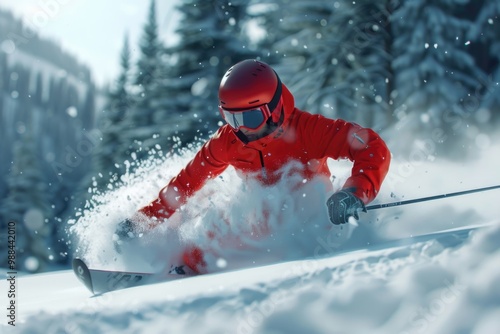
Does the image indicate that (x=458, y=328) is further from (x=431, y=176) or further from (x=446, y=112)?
(x=446, y=112)

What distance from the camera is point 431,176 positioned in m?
6.25

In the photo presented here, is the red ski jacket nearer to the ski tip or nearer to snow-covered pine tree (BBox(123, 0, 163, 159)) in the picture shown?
the ski tip

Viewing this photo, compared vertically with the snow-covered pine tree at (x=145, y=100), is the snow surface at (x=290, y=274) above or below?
above

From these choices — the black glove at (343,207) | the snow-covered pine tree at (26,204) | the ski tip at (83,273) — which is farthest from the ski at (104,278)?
the snow-covered pine tree at (26,204)

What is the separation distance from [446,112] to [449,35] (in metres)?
2.01

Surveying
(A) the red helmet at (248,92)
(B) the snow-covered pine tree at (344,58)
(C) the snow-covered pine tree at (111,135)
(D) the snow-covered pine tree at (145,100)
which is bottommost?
(C) the snow-covered pine tree at (111,135)

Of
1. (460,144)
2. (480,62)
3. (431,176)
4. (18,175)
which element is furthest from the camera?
(18,175)

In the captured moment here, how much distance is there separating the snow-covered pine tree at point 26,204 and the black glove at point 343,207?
80.6 ft

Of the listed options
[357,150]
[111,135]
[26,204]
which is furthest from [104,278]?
[26,204]

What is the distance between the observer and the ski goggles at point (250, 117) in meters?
4.15

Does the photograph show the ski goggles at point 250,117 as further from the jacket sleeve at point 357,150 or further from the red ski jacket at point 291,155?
the jacket sleeve at point 357,150

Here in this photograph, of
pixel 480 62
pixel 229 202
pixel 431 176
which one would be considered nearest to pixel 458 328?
pixel 229 202

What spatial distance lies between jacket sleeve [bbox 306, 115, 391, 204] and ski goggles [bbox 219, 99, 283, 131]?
41 centimetres

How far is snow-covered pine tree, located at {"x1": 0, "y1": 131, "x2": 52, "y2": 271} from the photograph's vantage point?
25.6 metres
